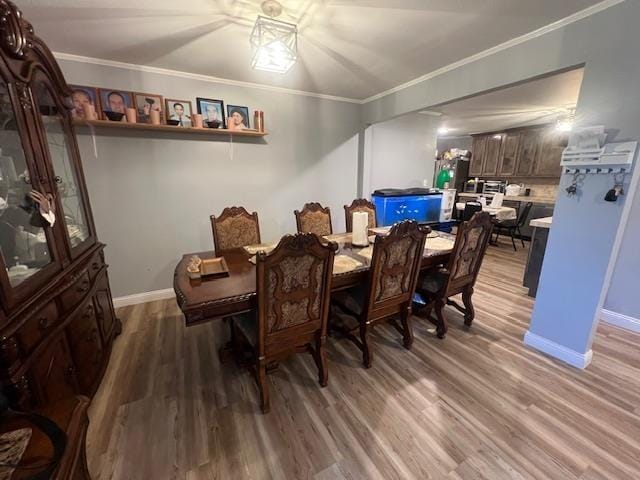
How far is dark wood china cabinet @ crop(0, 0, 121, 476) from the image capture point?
3.51 feet

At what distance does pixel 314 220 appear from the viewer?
2812 millimetres

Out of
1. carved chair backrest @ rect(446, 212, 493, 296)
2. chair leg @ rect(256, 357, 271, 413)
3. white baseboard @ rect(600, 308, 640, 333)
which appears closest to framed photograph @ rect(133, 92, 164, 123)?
chair leg @ rect(256, 357, 271, 413)

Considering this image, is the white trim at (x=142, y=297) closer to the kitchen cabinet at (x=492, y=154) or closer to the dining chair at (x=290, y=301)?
the dining chair at (x=290, y=301)

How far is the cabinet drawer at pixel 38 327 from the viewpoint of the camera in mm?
1073

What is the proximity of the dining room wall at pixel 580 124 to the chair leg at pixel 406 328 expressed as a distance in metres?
0.95

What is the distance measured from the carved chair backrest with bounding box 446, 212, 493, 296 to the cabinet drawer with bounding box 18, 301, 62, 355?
2.37 m

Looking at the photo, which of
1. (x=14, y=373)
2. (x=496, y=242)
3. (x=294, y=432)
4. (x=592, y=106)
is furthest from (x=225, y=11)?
(x=496, y=242)

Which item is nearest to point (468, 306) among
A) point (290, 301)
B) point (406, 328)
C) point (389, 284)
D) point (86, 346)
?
point (406, 328)

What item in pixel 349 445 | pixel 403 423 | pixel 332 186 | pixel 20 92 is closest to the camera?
pixel 20 92

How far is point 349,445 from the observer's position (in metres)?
1.38

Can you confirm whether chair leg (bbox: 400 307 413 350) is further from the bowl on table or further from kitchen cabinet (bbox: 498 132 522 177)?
kitchen cabinet (bbox: 498 132 522 177)

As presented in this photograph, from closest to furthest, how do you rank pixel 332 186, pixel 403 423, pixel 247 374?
pixel 403 423 < pixel 247 374 < pixel 332 186

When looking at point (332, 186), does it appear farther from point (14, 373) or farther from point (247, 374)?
point (14, 373)

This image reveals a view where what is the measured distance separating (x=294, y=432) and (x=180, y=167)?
8.52 feet
